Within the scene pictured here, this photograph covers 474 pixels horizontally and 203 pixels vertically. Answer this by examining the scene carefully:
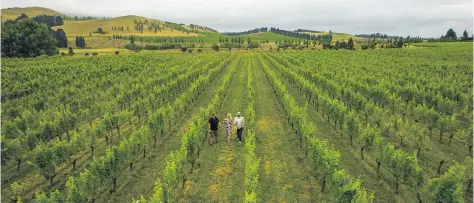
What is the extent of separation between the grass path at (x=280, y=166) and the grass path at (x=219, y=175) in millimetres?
1066

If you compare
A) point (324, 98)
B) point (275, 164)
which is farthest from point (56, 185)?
point (324, 98)

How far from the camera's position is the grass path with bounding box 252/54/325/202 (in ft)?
43.4

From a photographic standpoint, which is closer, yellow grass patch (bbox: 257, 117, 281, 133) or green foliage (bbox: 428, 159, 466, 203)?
green foliage (bbox: 428, 159, 466, 203)

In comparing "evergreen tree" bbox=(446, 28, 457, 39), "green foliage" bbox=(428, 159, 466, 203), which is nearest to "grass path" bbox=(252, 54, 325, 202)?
"green foliage" bbox=(428, 159, 466, 203)

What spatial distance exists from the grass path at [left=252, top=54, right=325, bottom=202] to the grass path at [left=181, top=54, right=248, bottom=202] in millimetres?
1066

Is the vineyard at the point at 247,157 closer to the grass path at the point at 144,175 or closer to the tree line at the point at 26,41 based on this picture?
the grass path at the point at 144,175

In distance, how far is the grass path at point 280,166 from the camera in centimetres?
1323

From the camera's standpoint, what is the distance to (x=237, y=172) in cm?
1548

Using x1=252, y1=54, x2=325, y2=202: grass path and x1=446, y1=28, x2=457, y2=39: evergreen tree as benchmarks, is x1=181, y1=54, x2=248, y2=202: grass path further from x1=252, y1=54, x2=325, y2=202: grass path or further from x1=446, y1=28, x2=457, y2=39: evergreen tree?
x1=446, y1=28, x2=457, y2=39: evergreen tree

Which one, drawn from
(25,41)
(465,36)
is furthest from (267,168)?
→ (465,36)

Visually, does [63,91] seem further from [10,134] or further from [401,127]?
[401,127]

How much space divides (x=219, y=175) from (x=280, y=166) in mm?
3196

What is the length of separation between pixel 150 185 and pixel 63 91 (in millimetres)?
21585

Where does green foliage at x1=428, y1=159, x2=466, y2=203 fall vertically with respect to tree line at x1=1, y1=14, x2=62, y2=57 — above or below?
below
